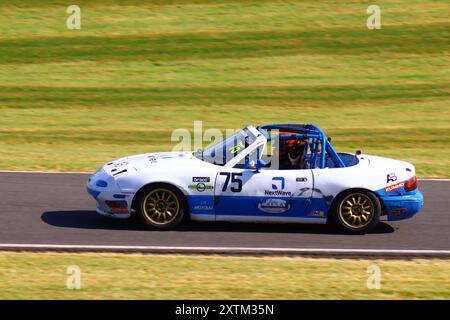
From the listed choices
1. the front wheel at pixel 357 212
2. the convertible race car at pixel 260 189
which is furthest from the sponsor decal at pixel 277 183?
the front wheel at pixel 357 212

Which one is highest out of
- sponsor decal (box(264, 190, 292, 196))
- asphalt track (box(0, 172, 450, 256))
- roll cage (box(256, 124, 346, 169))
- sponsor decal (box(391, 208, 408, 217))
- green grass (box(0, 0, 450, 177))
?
green grass (box(0, 0, 450, 177))

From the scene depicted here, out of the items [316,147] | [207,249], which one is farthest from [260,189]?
[207,249]

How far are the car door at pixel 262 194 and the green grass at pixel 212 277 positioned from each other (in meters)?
1.25

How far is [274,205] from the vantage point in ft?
36.8

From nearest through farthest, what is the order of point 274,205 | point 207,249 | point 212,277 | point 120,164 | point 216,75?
point 212,277, point 207,249, point 274,205, point 120,164, point 216,75

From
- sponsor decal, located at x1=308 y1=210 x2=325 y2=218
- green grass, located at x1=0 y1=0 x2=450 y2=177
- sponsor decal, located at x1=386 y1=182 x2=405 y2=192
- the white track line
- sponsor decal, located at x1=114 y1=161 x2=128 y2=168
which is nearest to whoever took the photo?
the white track line

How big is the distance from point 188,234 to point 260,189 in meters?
1.16

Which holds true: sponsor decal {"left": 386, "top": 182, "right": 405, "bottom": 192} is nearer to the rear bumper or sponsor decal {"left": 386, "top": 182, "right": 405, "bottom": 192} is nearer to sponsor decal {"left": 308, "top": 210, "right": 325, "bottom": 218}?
the rear bumper

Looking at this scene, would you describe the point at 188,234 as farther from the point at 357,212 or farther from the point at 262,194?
the point at 357,212

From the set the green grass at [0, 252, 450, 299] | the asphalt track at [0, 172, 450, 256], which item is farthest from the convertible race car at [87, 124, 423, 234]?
the green grass at [0, 252, 450, 299]

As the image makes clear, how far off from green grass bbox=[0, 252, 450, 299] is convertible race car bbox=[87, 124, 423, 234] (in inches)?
49.4

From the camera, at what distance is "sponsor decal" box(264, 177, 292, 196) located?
11.2 m
